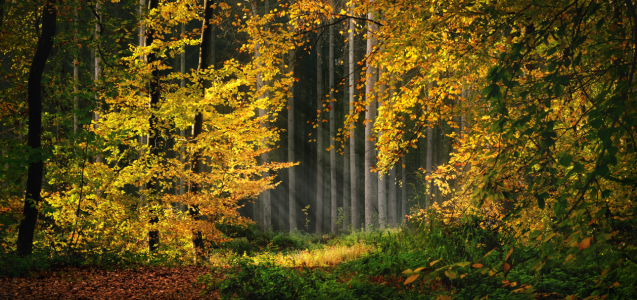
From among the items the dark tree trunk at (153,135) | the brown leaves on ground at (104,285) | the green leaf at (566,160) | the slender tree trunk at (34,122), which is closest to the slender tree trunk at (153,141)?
the dark tree trunk at (153,135)

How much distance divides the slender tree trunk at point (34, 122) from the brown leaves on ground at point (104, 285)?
3.55 ft

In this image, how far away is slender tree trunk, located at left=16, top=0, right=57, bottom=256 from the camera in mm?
7406

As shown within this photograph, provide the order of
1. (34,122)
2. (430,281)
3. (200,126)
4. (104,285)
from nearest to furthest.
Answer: (430,281)
(104,285)
(34,122)
(200,126)

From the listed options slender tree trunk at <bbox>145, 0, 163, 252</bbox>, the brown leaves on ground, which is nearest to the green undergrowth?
the brown leaves on ground

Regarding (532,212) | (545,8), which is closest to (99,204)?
(532,212)

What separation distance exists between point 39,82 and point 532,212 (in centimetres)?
895

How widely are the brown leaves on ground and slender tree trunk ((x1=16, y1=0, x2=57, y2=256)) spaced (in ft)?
3.55

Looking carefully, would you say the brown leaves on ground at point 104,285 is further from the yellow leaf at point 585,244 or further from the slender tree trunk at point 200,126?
the yellow leaf at point 585,244

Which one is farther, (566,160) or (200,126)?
(200,126)

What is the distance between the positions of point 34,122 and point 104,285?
363 centimetres

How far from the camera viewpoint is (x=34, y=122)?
7.53 meters

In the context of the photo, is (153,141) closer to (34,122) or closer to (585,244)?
(34,122)

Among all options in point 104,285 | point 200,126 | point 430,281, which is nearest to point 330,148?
point 430,281

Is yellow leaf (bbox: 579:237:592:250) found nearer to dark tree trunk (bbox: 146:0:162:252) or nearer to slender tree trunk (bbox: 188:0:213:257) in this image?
slender tree trunk (bbox: 188:0:213:257)
